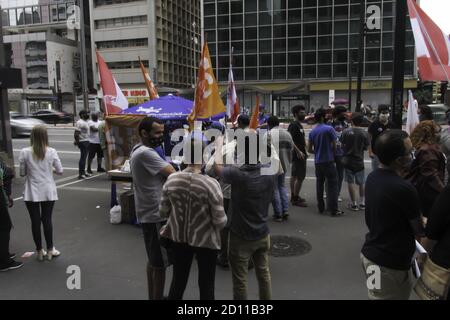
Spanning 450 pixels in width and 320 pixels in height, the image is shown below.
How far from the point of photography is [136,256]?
217 inches

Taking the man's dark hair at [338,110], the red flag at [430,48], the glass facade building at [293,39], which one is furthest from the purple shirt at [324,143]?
the glass facade building at [293,39]

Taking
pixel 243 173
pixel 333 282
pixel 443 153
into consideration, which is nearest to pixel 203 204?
pixel 243 173

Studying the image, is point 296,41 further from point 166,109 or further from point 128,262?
point 128,262

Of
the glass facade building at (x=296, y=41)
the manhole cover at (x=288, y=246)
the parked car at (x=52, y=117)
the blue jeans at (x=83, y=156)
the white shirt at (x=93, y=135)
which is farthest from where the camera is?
the glass facade building at (x=296, y=41)

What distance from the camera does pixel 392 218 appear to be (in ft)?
9.18

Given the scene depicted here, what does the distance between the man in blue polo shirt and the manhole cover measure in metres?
1.56

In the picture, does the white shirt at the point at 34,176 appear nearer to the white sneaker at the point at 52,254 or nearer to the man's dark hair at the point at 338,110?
the white sneaker at the point at 52,254

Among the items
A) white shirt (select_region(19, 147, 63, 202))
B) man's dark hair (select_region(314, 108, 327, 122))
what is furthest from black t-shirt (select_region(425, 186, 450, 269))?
man's dark hair (select_region(314, 108, 327, 122))

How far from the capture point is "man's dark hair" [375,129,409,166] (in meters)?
2.85

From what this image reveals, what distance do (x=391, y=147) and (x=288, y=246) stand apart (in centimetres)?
325

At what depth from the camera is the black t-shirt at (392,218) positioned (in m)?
2.74

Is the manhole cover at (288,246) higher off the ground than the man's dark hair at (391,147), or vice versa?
the man's dark hair at (391,147)

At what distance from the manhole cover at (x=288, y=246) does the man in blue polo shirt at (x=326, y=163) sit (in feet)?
5.11

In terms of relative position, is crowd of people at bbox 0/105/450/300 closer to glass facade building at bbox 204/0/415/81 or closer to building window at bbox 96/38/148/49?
glass facade building at bbox 204/0/415/81
